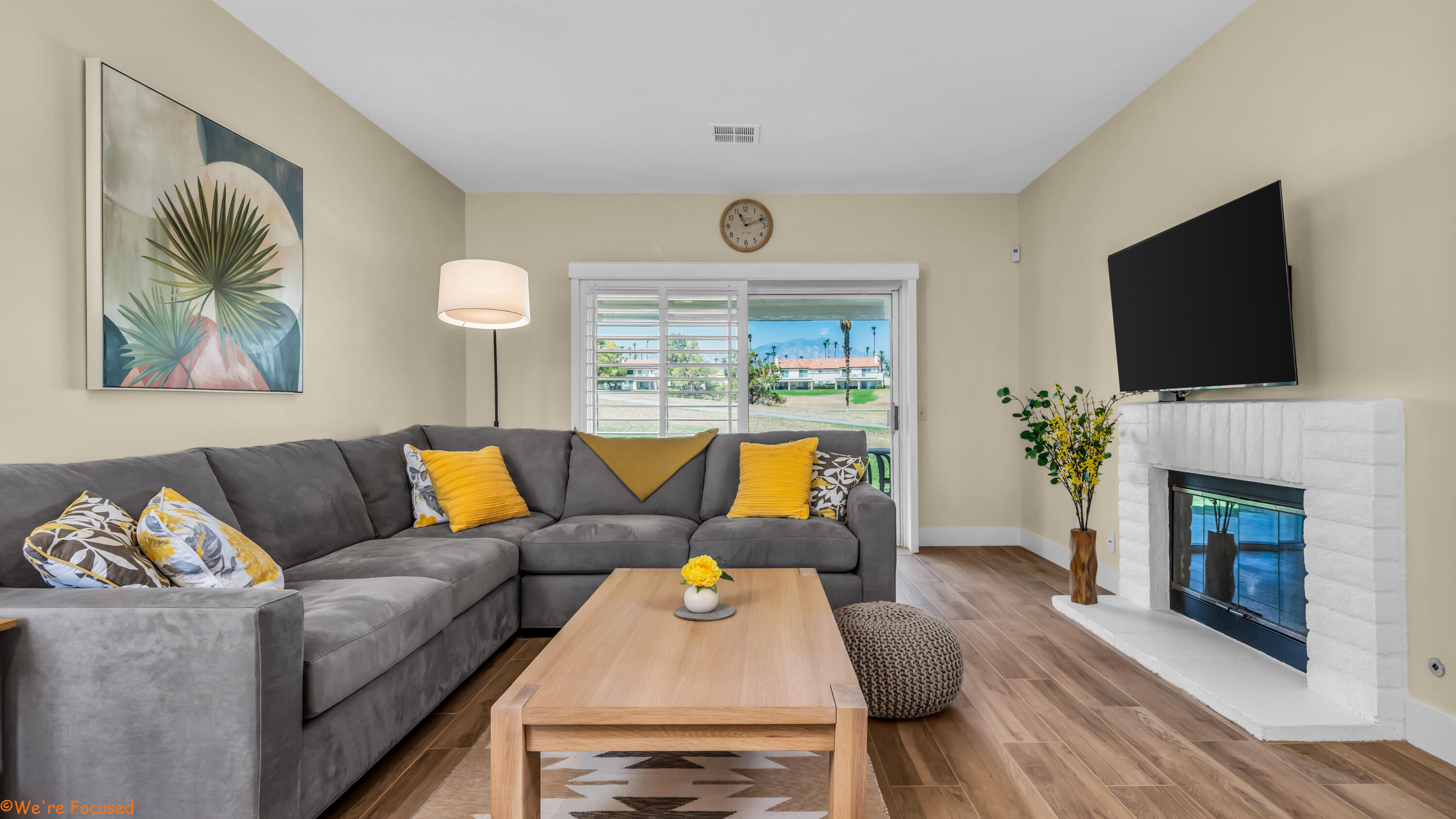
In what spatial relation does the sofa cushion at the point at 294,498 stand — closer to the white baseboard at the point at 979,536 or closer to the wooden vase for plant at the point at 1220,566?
the wooden vase for plant at the point at 1220,566

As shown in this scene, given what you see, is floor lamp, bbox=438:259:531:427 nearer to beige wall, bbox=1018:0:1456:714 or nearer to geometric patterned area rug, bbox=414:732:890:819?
geometric patterned area rug, bbox=414:732:890:819

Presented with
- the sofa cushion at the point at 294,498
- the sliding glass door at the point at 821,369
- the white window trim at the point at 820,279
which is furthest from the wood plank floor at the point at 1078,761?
the sliding glass door at the point at 821,369

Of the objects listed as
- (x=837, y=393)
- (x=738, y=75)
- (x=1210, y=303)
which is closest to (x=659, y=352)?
(x=837, y=393)

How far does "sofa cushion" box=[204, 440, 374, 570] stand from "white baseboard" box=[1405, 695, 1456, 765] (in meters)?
3.60

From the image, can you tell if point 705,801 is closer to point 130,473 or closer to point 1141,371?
point 130,473

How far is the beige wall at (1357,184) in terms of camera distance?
2.05m

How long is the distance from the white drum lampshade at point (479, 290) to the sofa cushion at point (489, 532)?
115 centimetres

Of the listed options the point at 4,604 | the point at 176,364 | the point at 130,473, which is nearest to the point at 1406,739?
the point at 4,604

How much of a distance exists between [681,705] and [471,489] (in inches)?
85.9

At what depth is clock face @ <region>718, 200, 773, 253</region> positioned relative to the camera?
5125 millimetres

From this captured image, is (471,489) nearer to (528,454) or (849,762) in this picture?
(528,454)

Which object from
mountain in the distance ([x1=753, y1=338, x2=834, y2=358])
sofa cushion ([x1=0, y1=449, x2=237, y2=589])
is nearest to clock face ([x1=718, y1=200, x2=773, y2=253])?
mountain in the distance ([x1=753, y1=338, x2=834, y2=358])

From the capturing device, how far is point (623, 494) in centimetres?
372

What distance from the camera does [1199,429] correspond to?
2982 millimetres
